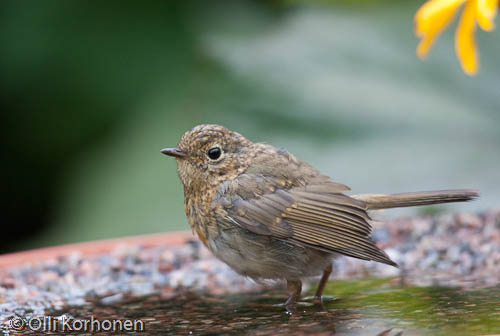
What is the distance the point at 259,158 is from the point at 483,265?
4.21 feet

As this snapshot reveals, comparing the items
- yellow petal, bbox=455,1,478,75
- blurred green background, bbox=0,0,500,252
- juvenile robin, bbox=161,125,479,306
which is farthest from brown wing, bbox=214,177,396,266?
blurred green background, bbox=0,0,500,252

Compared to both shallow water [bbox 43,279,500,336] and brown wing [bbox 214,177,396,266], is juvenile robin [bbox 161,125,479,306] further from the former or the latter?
shallow water [bbox 43,279,500,336]

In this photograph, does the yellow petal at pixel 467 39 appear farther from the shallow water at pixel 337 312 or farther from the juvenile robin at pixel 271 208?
the shallow water at pixel 337 312

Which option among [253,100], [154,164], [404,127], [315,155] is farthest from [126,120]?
[404,127]

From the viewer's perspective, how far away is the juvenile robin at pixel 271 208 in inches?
145

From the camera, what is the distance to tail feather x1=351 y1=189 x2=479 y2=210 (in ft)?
13.0

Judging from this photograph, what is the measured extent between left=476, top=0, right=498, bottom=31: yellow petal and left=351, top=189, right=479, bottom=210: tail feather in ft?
3.64

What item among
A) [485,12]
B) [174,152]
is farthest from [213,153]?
[485,12]

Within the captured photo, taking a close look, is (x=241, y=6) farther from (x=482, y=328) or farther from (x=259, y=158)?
(x=482, y=328)

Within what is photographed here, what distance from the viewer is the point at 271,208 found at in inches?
149

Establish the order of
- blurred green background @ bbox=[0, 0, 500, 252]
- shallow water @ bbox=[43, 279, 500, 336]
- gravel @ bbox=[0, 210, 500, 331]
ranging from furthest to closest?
1. blurred green background @ bbox=[0, 0, 500, 252]
2. gravel @ bbox=[0, 210, 500, 331]
3. shallow water @ bbox=[43, 279, 500, 336]

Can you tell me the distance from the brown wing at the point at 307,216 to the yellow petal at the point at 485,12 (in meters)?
1.09

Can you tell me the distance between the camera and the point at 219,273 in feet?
14.6

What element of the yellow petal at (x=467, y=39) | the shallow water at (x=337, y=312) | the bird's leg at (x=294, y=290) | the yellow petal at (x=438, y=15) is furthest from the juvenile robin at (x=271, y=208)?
the yellow petal at (x=438, y=15)
